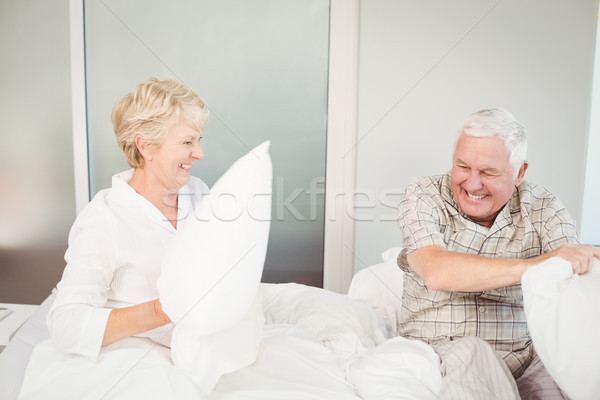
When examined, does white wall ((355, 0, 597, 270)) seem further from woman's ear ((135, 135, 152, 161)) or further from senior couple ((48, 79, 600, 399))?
woman's ear ((135, 135, 152, 161))

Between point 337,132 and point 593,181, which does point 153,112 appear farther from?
point 593,181

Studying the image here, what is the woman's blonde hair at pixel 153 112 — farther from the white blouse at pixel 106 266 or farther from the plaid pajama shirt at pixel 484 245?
the plaid pajama shirt at pixel 484 245

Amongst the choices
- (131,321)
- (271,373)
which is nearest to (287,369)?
(271,373)

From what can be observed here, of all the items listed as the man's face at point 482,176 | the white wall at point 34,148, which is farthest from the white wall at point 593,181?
the white wall at point 34,148

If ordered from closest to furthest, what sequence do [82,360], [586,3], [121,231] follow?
[82,360] → [121,231] → [586,3]

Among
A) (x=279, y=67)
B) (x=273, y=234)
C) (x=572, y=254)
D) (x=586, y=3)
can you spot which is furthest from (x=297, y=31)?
(x=572, y=254)

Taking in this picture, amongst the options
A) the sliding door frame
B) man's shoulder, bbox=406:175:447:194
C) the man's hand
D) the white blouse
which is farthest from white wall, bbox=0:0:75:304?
the man's hand

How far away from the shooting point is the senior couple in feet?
3.29

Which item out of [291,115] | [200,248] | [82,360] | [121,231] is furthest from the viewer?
→ [291,115]

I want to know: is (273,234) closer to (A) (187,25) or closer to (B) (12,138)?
(A) (187,25)

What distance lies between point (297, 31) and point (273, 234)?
3.47 feet

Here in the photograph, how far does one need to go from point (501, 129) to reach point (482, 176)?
13 cm

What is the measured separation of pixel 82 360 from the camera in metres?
0.97

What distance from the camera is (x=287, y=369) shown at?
1077 millimetres
